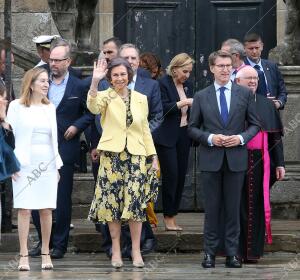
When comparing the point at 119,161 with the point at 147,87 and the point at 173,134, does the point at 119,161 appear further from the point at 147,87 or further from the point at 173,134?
the point at 173,134

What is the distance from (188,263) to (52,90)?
220 centimetres

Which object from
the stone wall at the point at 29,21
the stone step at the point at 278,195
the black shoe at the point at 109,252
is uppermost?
the stone wall at the point at 29,21

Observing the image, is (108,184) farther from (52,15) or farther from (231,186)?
(52,15)

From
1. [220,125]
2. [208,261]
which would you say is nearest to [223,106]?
[220,125]

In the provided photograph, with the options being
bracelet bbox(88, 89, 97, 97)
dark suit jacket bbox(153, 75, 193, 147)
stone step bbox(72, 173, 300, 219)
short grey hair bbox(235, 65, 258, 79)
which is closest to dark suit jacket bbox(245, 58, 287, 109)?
dark suit jacket bbox(153, 75, 193, 147)

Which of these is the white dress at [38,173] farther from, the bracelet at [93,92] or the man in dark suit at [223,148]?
the man in dark suit at [223,148]

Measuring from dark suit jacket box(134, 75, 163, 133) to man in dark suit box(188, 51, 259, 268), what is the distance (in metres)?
0.55

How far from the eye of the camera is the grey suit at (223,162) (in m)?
14.4

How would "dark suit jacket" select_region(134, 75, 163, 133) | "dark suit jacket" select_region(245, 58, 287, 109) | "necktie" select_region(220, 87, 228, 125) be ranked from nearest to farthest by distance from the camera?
"necktie" select_region(220, 87, 228, 125) → "dark suit jacket" select_region(134, 75, 163, 133) → "dark suit jacket" select_region(245, 58, 287, 109)

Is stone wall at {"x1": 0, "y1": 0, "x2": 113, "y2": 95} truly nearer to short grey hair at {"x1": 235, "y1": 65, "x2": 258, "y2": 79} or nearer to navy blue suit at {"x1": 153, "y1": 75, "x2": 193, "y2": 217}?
navy blue suit at {"x1": 153, "y1": 75, "x2": 193, "y2": 217}

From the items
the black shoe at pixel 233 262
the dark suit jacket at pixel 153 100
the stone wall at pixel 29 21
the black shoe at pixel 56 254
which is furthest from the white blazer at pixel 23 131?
the stone wall at pixel 29 21

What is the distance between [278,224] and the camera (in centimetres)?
1675

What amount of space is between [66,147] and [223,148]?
70.7 inches

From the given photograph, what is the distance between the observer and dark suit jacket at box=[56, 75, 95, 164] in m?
15.4
